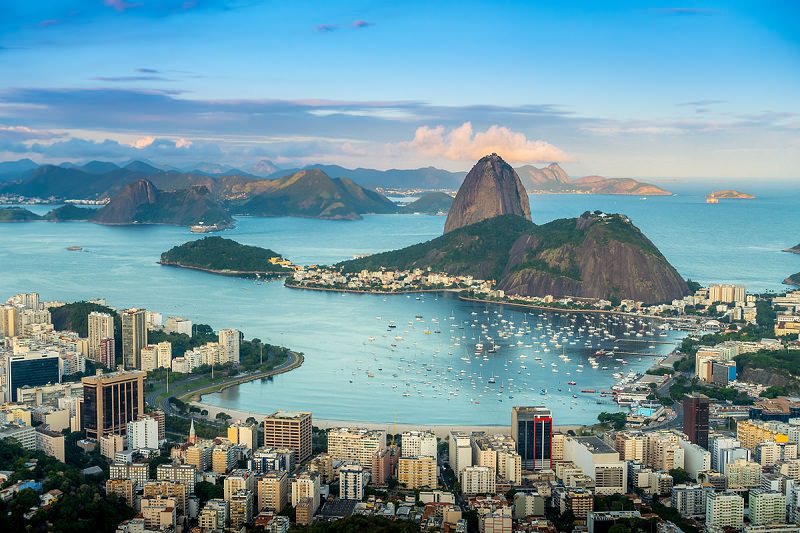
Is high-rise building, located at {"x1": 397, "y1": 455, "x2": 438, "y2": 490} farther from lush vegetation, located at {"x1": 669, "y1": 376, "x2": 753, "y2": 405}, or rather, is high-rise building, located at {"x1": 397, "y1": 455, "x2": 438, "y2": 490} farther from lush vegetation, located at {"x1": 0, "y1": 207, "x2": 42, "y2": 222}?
lush vegetation, located at {"x1": 0, "y1": 207, "x2": 42, "y2": 222}

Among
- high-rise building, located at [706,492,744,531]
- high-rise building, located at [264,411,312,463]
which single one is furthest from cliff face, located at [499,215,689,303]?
high-rise building, located at [706,492,744,531]

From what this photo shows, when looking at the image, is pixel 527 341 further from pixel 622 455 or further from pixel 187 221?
pixel 187 221

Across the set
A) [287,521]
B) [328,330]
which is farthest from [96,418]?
[328,330]

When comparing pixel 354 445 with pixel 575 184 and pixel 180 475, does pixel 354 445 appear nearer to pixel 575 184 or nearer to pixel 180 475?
pixel 180 475

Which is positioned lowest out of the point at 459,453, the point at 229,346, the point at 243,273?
the point at 459,453

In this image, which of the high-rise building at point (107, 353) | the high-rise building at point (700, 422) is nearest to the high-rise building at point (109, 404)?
the high-rise building at point (107, 353)

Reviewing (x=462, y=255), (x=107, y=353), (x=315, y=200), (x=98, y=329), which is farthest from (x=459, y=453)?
(x=315, y=200)
